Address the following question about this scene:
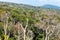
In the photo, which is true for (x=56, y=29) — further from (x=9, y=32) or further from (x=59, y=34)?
(x=9, y=32)

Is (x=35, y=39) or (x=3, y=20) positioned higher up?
(x=3, y=20)

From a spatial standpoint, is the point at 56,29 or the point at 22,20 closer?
the point at 56,29

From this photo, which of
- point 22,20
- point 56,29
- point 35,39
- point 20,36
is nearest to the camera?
point 20,36

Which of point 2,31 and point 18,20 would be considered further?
point 18,20

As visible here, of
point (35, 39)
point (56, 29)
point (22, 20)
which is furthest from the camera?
point (22, 20)

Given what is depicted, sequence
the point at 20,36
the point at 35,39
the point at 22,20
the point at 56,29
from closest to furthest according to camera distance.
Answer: the point at 20,36 → the point at 35,39 → the point at 56,29 → the point at 22,20

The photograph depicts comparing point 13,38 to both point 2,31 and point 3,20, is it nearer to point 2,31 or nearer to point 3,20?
point 2,31

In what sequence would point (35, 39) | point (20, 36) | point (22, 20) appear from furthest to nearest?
point (22, 20) → point (35, 39) → point (20, 36)

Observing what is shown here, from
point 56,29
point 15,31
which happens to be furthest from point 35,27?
point 15,31

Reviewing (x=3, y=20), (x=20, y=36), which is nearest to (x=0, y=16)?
(x=3, y=20)
